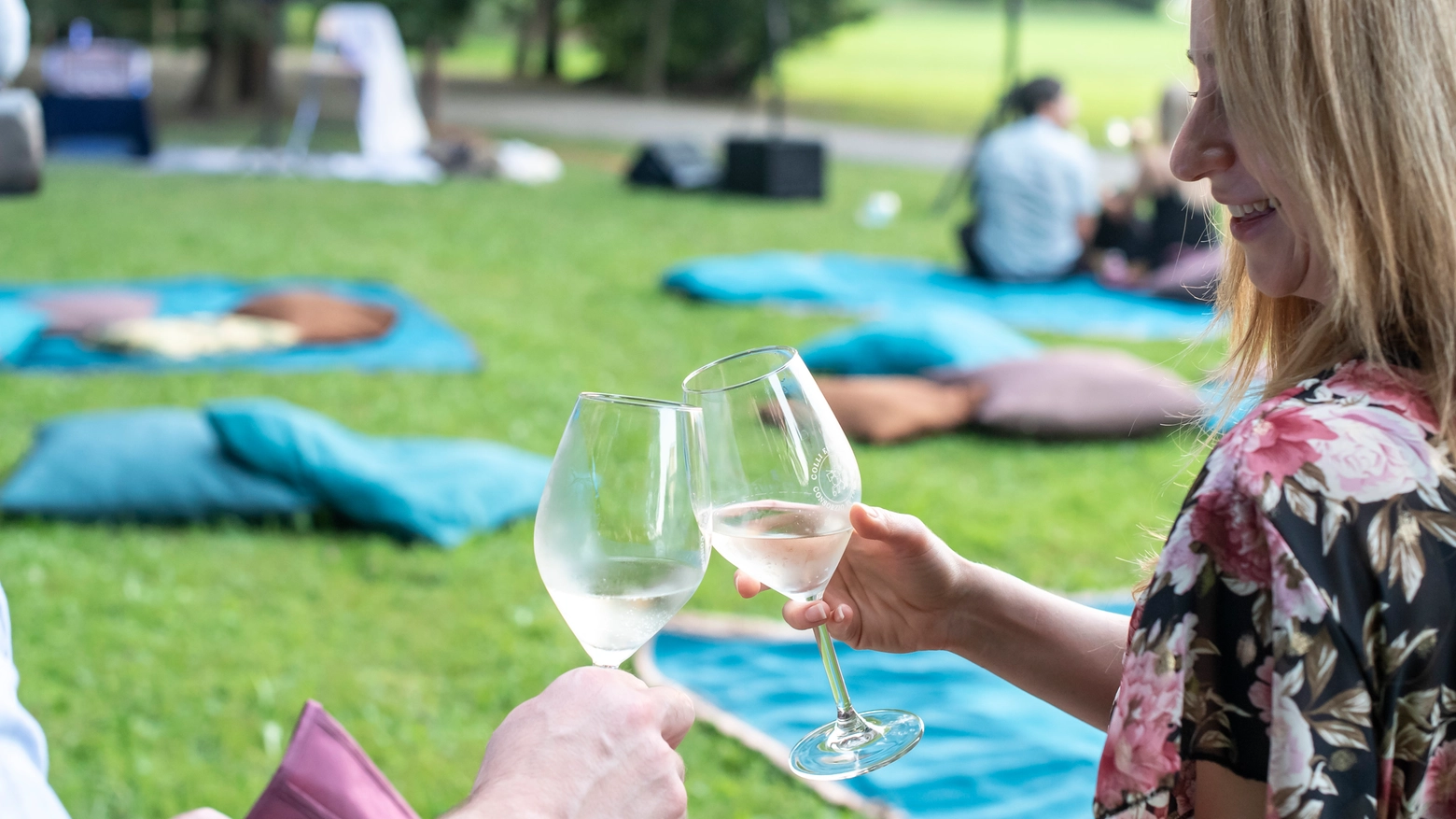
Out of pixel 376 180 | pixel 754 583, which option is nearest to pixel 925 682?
pixel 754 583

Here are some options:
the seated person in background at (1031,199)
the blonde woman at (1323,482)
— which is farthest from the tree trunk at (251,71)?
the blonde woman at (1323,482)

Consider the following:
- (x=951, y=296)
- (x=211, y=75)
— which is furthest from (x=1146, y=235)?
(x=211, y=75)

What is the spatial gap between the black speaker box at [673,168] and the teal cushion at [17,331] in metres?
8.58

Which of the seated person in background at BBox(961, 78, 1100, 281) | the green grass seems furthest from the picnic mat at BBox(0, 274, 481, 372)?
the green grass

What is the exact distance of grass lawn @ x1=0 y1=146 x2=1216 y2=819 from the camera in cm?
315

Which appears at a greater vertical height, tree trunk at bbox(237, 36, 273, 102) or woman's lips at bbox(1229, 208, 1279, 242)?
woman's lips at bbox(1229, 208, 1279, 242)

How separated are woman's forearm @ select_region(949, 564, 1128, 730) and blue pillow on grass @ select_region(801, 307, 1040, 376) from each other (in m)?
4.72

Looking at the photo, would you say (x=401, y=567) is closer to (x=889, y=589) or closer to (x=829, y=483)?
(x=889, y=589)

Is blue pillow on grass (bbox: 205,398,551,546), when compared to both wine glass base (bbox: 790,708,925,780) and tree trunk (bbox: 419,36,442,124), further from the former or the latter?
tree trunk (bbox: 419,36,442,124)

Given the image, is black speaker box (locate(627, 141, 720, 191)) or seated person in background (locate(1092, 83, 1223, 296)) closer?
seated person in background (locate(1092, 83, 1223, 296))

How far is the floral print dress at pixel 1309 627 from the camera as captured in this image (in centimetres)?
97

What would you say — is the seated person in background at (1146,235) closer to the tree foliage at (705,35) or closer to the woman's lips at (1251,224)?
the woman's lips at (1251,224)

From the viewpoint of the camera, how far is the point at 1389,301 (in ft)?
3.65

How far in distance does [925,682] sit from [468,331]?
4512 mm
